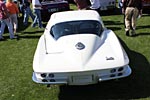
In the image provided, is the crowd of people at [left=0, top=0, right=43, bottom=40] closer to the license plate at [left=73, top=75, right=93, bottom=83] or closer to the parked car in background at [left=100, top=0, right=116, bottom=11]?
the parked car in background at [left=100, top=0, right=116, bottom=11]

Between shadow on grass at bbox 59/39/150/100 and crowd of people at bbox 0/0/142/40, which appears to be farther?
crowd of people at bbox 0/0/142/40

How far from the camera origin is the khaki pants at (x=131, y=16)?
1206 cm

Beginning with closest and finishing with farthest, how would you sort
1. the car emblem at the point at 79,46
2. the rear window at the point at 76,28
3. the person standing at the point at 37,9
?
the car emblem at the point at 79,46 < the rear window at the point at 76,28 < the person standing at the point at 37,9

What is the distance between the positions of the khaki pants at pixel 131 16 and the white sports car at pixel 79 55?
3.01 meters

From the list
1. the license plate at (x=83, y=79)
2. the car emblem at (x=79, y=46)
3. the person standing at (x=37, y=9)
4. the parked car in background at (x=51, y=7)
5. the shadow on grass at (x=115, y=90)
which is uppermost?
the car emblem at (x=79, y=46)

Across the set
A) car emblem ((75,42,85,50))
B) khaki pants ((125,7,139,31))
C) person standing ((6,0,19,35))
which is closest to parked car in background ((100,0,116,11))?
person standing ((6,0,19,35))

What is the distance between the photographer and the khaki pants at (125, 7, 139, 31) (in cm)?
1206

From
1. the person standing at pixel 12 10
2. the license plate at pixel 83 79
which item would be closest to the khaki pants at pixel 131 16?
the person standing at pixel 12 10

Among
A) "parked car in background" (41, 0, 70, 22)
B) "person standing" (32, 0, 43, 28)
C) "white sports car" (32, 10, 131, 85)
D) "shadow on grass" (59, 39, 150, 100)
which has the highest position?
"white sports car" (32, 10, 131, 85)

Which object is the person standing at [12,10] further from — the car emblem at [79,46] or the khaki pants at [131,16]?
the car emblem at [79,46]

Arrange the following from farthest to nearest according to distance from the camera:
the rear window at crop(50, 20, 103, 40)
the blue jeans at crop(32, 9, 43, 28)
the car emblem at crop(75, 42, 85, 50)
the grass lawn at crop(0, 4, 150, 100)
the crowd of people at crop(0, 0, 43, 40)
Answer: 1. the blue jeans at crop(32, 9, 43, 28)
2. the crowd of people at crop(0, 0, 43, 40)
3. the rear window at crop(50, 20, 103, 40)
4. the car emblem at crop(75, 42, 85, 50)
5. the grass lawn at crop(0, 4, 150, 100)

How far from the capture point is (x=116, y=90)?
7949 millimetres

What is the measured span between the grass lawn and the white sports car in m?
0.50

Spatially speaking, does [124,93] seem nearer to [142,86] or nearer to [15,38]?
[142,86]
